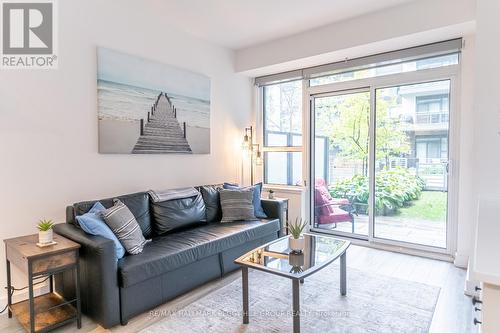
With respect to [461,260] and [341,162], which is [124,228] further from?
[461,260]

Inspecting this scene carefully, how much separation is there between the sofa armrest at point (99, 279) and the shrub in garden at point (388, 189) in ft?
10.4

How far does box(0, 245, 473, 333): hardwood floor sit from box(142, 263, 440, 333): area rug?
0.08 m

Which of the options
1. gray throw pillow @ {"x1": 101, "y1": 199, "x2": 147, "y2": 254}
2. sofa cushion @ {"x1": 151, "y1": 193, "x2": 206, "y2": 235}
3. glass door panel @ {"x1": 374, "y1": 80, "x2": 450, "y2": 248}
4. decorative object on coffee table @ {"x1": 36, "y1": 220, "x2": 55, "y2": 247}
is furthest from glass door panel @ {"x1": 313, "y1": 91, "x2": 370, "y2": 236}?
decorative object on coffee table @ {"x1": 36, "y1": 220, "x2": 55, "y2": 247}

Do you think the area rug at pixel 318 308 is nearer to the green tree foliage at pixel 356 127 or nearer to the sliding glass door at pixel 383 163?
the sliding glass door at pixel 383 163

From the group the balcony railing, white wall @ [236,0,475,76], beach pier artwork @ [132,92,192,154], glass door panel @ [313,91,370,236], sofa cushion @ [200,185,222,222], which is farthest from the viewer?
glass door panel @ [313,91,370,236]

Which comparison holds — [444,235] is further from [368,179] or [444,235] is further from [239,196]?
[239,196]

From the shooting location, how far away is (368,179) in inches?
159

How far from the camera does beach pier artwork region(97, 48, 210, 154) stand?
3049 millimetres

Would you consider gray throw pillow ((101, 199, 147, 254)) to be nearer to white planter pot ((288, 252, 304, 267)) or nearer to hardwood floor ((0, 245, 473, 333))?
hardwood floor ((0, 245, 473, 333))

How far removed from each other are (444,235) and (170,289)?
10.1ft

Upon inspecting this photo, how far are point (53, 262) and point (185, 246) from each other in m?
0.96

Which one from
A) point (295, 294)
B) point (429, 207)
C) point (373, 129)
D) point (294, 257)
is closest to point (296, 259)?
point (294, 257)

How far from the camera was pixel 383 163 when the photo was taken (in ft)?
12.9

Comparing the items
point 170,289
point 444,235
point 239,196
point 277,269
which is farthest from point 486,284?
point 444,235
